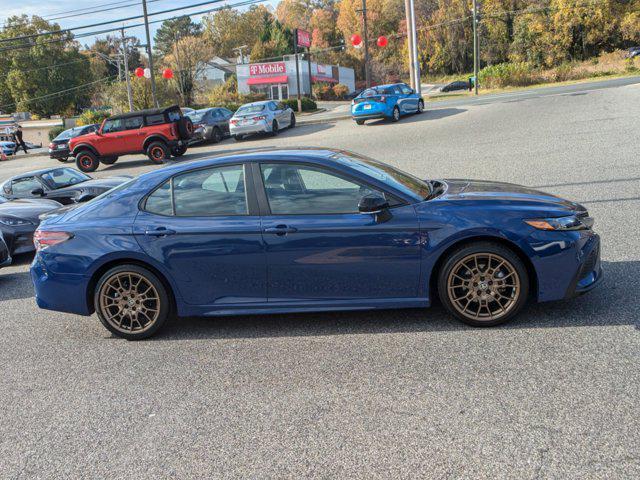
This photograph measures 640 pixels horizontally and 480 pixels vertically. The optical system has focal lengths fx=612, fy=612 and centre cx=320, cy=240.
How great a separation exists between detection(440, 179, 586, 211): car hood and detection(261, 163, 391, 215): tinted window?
73cm

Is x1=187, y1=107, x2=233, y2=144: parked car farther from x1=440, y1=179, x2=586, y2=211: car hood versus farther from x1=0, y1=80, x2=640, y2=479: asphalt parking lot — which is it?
x1=440, y1=179, x2=586, y2=211: car hood

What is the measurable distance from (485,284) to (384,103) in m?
20.4

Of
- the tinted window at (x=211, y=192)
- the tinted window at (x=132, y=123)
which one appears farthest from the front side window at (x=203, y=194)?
the tinted window at (x=132, y=123)

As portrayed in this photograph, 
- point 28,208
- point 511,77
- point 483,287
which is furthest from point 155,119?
point 511,77

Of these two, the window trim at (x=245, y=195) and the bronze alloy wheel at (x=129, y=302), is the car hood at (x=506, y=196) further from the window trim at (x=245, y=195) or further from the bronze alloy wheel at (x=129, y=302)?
the bronze alloy wheel at (x=129, y=302)

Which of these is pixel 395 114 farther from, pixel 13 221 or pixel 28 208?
pixel 13 221

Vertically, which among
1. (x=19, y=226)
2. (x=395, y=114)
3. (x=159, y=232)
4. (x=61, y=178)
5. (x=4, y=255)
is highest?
(x=395, y=114)

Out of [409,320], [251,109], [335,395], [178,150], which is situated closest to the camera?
[335,395]

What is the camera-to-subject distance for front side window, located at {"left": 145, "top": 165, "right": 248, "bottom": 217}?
5.19 m

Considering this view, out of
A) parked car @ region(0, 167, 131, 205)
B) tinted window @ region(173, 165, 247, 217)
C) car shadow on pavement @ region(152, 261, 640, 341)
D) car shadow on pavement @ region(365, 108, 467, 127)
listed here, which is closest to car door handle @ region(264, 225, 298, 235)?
tinted window @ region(173, 165, 247, 217)

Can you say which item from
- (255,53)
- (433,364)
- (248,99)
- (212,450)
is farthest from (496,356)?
(255,53)

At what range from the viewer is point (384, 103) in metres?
24.4

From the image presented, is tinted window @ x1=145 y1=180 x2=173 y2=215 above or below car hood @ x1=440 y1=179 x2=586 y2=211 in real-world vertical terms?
above

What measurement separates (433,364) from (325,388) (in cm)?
81
